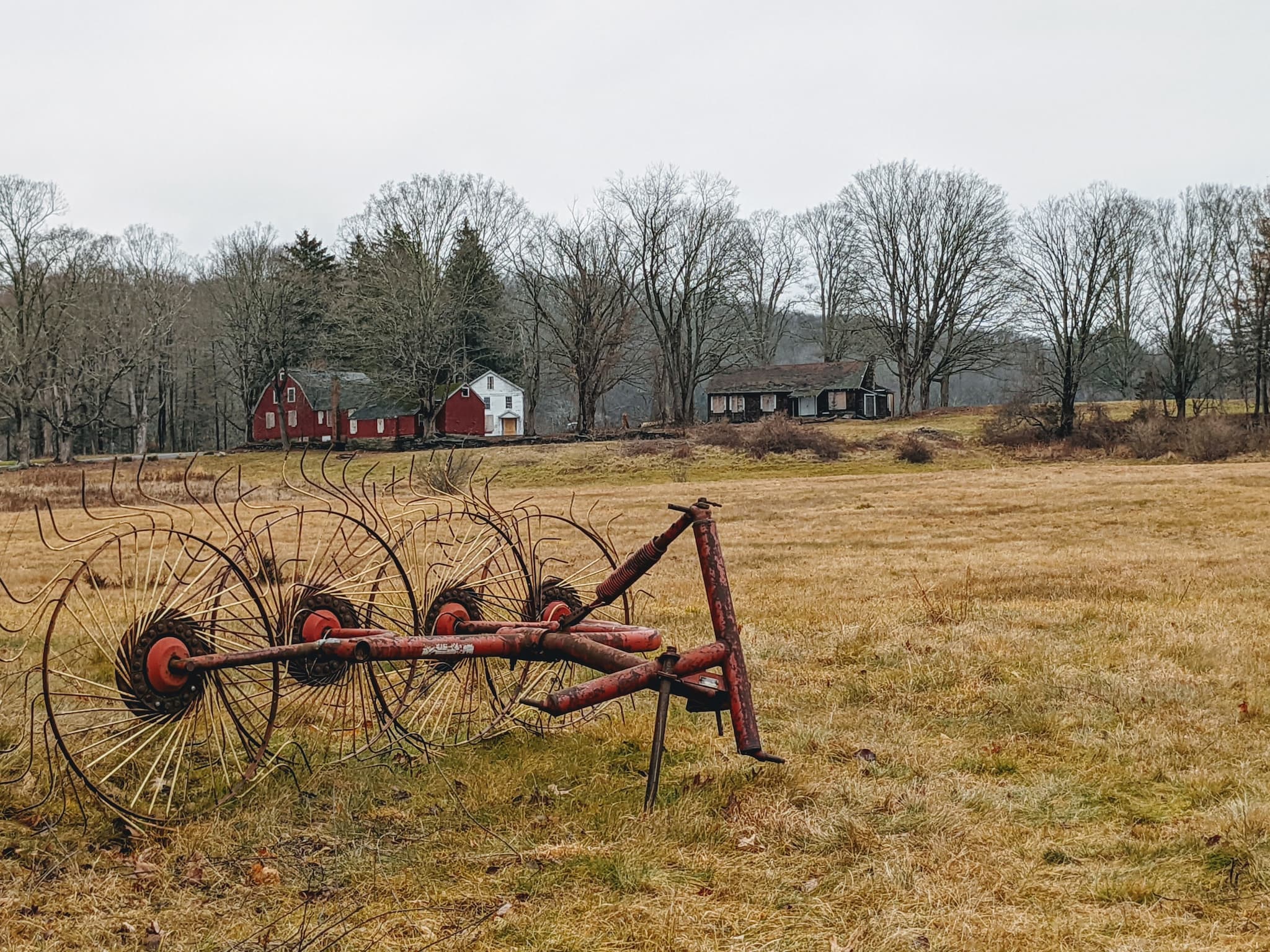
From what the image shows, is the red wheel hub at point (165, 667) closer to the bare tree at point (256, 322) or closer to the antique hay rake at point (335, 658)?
the antique hay rake at point (335, 658)

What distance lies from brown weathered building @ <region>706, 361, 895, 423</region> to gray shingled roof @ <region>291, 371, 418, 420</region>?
23.7 m

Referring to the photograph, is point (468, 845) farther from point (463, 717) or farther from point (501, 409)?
point (501, 409)

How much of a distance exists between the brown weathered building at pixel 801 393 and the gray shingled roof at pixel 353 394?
23.7 m

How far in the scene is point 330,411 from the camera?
67.6m

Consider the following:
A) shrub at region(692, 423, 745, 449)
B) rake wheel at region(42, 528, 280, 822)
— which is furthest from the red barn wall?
rake wheel at region(42, 528, 280, 822)

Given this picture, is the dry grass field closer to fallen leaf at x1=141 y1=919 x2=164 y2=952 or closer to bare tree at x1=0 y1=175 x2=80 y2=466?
fallen leaf at x1=141 y1=919 x2=164 y2=952

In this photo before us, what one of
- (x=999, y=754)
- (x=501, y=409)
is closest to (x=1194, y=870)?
(x=999, y=754)

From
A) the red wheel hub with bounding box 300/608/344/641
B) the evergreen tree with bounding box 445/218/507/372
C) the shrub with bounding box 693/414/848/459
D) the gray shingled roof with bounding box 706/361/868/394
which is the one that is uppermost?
the evergreen tree with bounding box 445/218/507/372

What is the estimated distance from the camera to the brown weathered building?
7206cm

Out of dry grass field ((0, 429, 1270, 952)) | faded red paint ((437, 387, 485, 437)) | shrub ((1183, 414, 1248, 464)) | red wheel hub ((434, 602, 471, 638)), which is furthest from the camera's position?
faded red paint ((437, 387, 485, 437))

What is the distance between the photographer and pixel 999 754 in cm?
574

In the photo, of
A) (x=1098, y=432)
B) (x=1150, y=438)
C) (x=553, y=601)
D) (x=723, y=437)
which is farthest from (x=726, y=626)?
(x=1098, y=432)

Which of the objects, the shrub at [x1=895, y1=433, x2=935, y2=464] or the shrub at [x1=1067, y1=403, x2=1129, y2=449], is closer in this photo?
the shrub at [x1=895, y1=433, x2=935, y2=464]

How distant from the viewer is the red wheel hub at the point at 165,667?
14.7 feet
